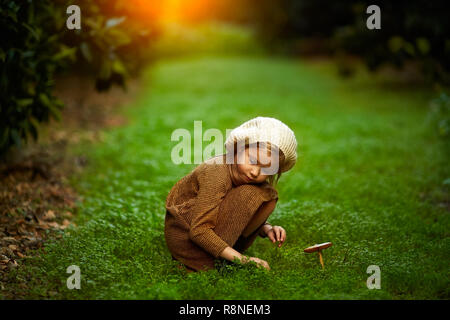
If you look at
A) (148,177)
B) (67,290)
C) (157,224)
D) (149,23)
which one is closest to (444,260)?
(157,224)

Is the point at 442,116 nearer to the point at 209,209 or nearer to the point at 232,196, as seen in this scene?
the point at 232,196

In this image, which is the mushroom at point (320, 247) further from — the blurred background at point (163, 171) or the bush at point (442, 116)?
the bush at point (442, 116)

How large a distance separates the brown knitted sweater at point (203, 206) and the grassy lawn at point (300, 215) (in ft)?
0.70

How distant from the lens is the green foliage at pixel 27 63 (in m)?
4.18

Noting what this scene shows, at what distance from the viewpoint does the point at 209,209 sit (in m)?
2.96

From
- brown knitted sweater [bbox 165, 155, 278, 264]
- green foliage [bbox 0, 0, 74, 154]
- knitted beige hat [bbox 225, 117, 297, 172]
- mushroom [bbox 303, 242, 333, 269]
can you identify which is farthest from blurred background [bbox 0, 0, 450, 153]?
mushroom [bbox 303, 242, 333, 269]

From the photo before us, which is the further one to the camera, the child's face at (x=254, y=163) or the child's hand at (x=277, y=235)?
the child's hand at (x=277, y=235)

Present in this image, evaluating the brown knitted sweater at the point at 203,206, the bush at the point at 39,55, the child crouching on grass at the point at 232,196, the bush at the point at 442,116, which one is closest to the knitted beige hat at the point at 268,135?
the child crouching on grass at the point at 232,196

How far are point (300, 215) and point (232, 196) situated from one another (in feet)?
4.39

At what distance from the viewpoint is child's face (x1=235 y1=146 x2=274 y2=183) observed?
2943 millimetres

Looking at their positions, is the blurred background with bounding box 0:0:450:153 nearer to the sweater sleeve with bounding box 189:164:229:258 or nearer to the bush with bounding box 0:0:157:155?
the bush with bounding box 0:0:157:155

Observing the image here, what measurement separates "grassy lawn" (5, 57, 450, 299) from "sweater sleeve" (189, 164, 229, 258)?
0.68 feet

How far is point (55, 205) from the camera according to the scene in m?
4.47

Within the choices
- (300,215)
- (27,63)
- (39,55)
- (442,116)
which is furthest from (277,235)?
(442,116)
